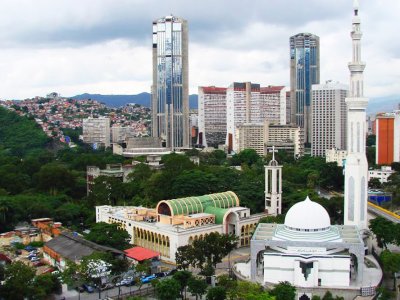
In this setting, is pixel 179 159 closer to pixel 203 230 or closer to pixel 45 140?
pixel 203 230

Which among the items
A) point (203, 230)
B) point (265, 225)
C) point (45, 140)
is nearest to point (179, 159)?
point (203, 230)

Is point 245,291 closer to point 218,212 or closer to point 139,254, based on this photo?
point 139,254

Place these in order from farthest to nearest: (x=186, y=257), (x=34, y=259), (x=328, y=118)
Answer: (x=328, y=118) → (x=34, y=259) → (x=186, y=257)

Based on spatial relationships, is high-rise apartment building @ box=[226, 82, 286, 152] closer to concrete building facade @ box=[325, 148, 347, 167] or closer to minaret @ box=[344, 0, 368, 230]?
concrete building facade @ box=[325, 148, 347, 167]

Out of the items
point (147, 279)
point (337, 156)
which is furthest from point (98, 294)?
point (337, 156)

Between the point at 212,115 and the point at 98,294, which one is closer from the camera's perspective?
the point at 98,294

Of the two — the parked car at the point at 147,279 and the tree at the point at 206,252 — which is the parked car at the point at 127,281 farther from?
the tree at the point at 206,252

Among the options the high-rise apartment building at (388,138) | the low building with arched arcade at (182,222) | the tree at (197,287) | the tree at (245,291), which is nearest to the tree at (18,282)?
the tree at (197,287)
